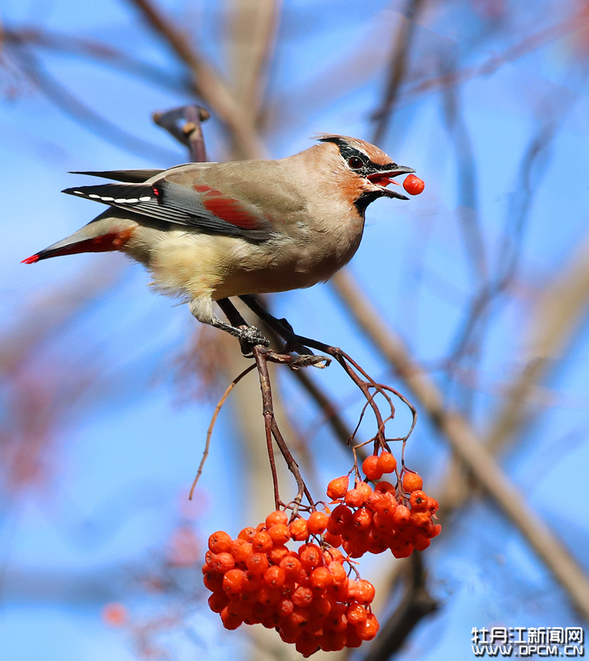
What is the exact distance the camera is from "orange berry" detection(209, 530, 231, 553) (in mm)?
2092

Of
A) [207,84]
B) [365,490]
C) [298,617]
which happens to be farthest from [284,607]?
[207,84]

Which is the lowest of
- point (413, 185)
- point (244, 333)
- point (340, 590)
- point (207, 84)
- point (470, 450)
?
point (340, 590)

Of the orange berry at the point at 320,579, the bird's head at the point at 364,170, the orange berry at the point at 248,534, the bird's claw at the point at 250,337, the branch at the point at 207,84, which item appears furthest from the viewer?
the branch at the point at 207,84

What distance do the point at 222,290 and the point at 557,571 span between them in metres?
2.07

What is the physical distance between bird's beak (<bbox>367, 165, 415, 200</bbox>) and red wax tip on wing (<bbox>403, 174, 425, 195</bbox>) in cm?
4

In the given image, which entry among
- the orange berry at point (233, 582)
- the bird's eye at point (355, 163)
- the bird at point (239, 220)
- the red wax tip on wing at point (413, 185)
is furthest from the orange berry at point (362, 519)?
the bird's eye at point (355, 163)

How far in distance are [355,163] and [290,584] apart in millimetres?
2119

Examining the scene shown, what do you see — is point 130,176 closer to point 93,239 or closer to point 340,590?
point 93,239

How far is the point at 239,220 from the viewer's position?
3.44 meters

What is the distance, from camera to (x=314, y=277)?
3.39 meters

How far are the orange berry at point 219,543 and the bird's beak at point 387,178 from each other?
181 cm

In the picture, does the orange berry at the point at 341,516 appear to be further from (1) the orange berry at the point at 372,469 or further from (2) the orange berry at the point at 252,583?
(2) the orange berry at the point at 252,583

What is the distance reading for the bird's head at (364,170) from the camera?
3.46 metres

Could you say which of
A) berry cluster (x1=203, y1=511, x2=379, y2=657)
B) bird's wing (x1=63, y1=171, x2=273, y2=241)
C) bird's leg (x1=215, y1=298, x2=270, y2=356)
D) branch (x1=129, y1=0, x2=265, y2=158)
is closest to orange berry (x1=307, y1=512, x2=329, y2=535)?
berry cluster (x1=203, y1=511, x2=379, y2=657)
